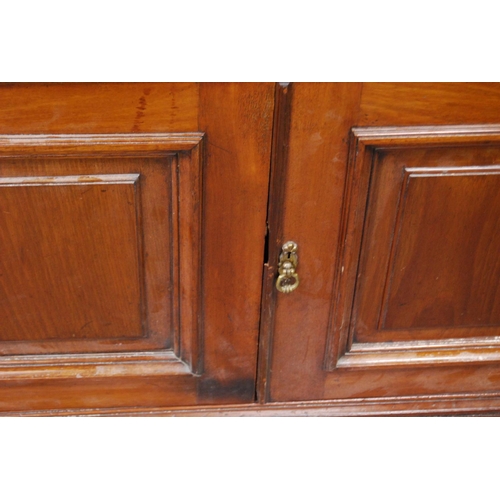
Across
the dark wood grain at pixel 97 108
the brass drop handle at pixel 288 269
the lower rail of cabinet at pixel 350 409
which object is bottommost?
the lower rail of cabinet at pixel 350 409

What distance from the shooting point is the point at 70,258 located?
76cm

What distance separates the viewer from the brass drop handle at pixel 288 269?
2.52ft

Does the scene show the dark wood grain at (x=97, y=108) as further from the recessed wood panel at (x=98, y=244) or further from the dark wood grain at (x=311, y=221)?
the dark wood grain at (x=311, y=221)

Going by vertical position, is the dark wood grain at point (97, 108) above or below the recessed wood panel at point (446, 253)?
above

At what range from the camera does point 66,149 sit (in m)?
0.67

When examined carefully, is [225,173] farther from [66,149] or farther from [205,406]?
[205,406]

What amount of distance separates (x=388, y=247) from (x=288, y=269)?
0.12 metres

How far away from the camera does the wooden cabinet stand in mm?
668

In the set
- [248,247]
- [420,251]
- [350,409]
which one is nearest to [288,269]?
[248,247]

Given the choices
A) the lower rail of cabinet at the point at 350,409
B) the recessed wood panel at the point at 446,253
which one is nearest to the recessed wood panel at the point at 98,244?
the lower rail of cabinet at the point at 350,409

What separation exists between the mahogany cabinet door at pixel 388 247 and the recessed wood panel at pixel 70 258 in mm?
170

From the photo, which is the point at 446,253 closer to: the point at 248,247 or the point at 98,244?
the point at 248,247

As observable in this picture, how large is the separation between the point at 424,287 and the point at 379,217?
128 millimetres

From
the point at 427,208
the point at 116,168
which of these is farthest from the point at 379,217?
the point at 116,168
